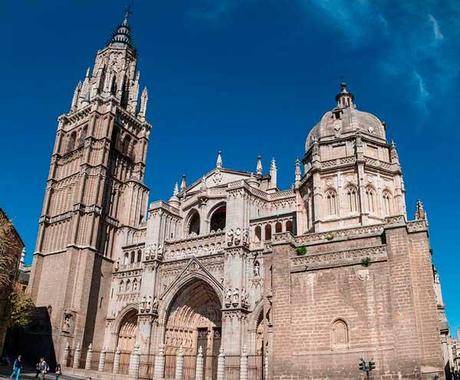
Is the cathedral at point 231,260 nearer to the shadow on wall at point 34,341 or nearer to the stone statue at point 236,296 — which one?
the stone statue at point 236,296

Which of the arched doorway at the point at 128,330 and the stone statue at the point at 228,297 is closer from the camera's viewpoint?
the stone statue at the point at 228,297

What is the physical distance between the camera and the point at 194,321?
37.7 meters

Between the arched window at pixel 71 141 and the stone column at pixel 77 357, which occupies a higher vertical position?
the arched window at pixel 71 141

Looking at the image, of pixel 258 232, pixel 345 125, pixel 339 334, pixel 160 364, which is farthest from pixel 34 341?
pixel 345 125

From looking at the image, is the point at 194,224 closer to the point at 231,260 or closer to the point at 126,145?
the point at 231,260

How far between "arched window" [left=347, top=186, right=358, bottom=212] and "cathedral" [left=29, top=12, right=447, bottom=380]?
0.24ft

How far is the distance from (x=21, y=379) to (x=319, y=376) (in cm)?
1701

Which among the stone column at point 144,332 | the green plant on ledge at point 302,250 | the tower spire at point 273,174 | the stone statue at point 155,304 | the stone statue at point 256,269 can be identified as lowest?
the stone column at point 144,332

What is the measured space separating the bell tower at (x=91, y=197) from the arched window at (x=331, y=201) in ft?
64.9

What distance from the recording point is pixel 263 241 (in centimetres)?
3503

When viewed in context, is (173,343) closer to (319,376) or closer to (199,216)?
(199,216)

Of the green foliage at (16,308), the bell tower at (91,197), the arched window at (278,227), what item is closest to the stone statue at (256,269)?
the arched window at (278,227)

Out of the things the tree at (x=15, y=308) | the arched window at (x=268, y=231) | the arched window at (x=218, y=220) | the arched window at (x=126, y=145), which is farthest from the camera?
the arched window at (x=126, y=145)

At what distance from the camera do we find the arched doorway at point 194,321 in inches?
1430
